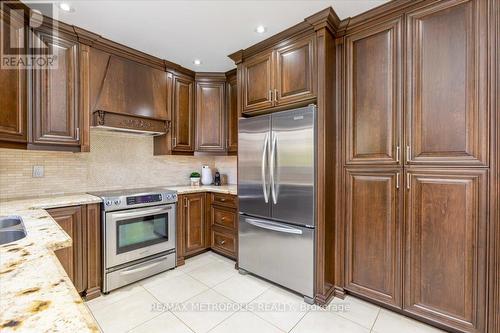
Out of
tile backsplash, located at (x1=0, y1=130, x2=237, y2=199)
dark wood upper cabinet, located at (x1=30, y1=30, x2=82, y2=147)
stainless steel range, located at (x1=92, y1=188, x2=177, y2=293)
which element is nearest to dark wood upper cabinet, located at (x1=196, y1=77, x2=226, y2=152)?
tile backsplash, located at (x1=0, y1=130, x2=237, y2=199)

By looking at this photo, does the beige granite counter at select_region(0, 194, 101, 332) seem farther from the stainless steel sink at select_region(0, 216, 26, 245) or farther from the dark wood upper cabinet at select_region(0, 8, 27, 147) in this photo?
the dark wood upper cabinet at select_region(0, 8, 27, 147)

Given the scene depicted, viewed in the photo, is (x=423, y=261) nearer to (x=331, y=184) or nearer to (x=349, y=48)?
(x=331, y=184)

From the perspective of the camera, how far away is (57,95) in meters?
2.15

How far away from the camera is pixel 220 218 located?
3.04m

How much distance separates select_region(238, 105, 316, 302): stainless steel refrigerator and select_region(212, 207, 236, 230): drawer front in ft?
0.91

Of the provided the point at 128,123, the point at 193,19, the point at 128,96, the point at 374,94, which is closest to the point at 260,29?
the point at 193,19

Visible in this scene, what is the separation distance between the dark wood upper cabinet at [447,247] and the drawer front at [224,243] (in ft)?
5.92

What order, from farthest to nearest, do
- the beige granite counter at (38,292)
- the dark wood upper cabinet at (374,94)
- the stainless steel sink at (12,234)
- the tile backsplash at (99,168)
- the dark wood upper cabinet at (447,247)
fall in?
the tile backsplash at (99,168) < the dark wood upper cabinet at (374,94) < the dark wood upper cabinet at (447,247) < the stainless steel sink at (12,234) < the beige granite counter at (38,292)

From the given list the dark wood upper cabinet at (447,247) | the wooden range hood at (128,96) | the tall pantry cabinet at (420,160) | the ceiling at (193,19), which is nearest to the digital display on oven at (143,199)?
the wooden range hood at (128,96)

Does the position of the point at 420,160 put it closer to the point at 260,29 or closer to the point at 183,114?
the point at 260,29

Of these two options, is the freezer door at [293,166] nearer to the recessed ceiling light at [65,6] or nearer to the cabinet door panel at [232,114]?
the cabinet door panel at [232,114]

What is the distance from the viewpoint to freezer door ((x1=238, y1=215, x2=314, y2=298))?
2.12 m

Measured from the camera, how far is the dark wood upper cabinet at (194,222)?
293cm

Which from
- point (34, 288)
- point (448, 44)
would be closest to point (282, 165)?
point (448, 44)
